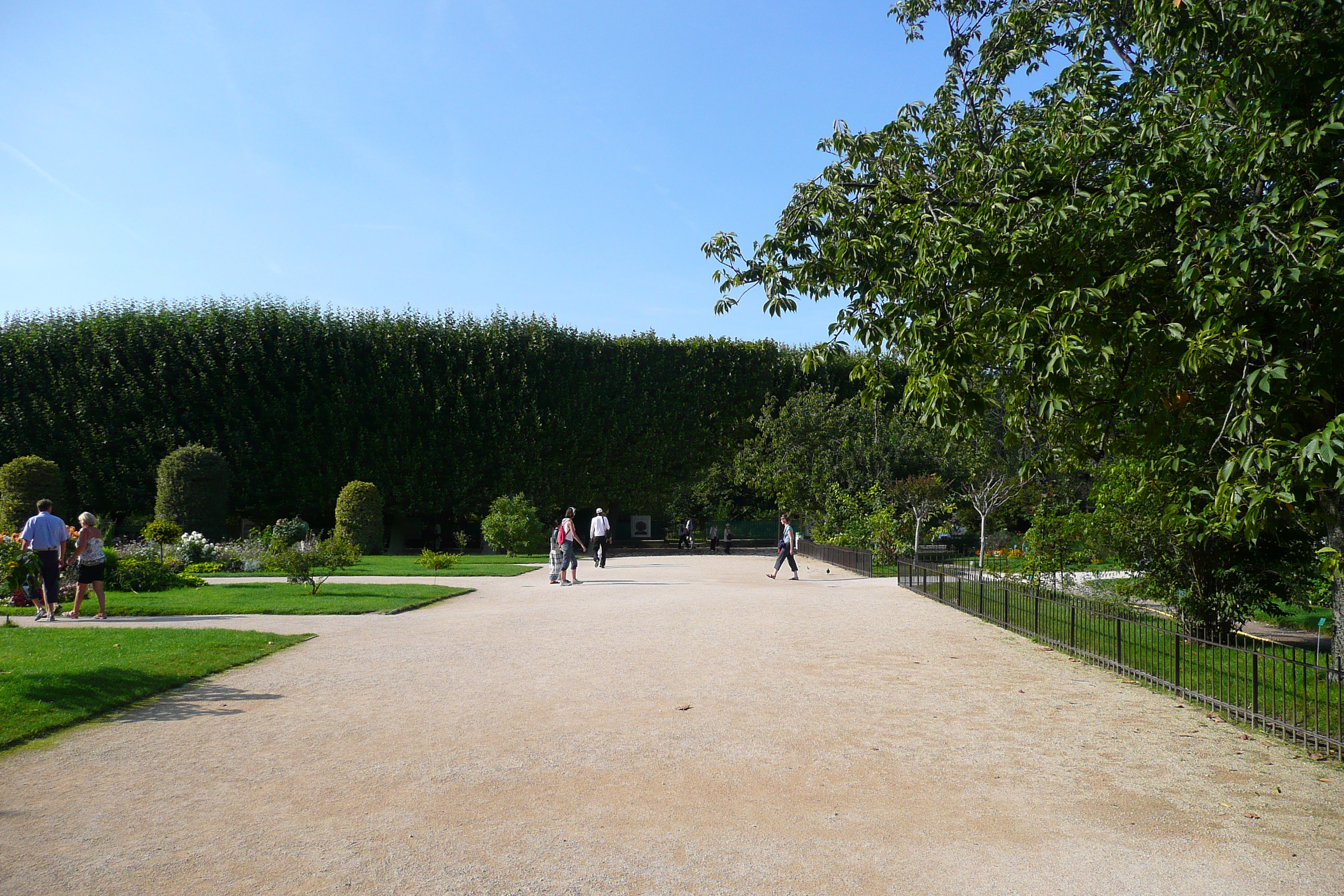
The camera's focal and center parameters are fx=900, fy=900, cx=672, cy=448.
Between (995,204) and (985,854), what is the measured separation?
4991mm

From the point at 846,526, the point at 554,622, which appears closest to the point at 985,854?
the point at 554,622

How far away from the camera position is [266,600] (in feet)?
51.7

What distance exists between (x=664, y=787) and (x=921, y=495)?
75.3ft

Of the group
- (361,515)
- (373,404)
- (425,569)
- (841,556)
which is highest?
(373,404)

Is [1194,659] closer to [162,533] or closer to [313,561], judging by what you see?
[313,561]

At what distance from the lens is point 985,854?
177 inches

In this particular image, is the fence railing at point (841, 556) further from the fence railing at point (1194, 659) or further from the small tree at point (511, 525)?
the small tree at point (511, 525)

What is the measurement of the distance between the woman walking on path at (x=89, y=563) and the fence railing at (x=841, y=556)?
54.5 ft

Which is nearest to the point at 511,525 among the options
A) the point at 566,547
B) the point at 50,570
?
the point at 566,547

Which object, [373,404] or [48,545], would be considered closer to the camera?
[48,545]

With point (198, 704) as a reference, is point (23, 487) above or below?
above

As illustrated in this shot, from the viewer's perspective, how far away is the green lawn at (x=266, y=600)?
14273 millimetres

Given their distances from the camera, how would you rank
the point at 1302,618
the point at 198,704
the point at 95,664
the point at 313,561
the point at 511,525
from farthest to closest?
the point at 511,525 → the point at 313,561 → the point at 1302,618 → the point at 95,664 → the point at 198,704

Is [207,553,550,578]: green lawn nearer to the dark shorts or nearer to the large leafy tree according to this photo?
the dark shorts
